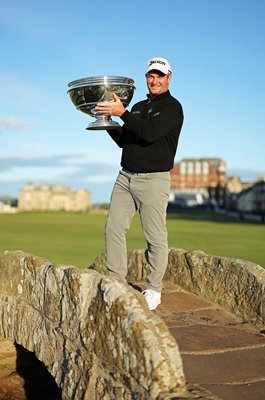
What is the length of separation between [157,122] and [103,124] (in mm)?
478

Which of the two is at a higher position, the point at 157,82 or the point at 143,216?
the point at 157,82

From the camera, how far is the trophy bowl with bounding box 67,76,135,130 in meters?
4.88

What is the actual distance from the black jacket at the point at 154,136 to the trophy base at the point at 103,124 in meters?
0.14

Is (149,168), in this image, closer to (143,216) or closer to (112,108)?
(143,216)

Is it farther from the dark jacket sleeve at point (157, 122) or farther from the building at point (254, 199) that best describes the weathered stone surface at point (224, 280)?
the building at point (254, 199)

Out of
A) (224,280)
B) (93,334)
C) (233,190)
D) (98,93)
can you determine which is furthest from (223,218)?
(93,334)

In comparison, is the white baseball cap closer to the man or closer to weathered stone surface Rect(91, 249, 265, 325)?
the man

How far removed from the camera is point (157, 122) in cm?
488

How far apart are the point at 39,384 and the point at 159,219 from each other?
270cm

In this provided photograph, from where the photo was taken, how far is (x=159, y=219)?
5.21m

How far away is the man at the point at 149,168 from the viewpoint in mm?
4895

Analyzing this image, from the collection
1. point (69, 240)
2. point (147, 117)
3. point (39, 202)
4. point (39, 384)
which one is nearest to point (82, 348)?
point (147, 117)

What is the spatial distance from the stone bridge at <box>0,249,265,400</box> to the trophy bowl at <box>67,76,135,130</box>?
136cm

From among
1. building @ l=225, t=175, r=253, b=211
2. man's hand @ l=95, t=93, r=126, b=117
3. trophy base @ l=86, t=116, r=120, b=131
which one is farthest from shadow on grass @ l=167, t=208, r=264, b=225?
man's hand @ l=95, t=93, r=126, b=117
